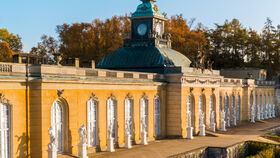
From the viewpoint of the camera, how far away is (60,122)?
84.3 feet

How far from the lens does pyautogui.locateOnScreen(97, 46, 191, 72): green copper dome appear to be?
131 feet

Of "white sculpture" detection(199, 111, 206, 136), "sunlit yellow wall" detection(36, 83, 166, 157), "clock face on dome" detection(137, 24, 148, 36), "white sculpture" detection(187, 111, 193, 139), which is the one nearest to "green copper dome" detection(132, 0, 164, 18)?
"clock face on dome" detection(137, 24, 148, 36)

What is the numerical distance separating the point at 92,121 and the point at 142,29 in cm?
1696

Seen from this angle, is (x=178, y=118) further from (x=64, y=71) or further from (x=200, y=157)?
(x=64, y=71)

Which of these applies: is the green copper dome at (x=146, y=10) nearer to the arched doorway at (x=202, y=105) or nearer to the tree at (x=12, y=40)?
the arched doorway at (x=202, y=105)

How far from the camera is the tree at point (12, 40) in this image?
61.3 meters

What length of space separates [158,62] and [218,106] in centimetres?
1039

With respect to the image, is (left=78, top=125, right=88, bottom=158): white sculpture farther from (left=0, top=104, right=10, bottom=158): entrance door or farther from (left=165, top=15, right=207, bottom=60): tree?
(left=165, top=15, right=207, bottom=60): tree

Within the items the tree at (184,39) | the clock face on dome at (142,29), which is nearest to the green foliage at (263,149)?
the clock face on dome at (142,29)

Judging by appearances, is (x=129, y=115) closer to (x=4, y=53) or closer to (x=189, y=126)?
(x=189, y=126)

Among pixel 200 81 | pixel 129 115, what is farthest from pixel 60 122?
pixel 200 81

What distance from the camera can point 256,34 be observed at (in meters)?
77.1

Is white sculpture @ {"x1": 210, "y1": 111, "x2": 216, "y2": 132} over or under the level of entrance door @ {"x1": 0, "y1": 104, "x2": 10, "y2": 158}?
under

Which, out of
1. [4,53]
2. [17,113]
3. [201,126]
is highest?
[4,53]
